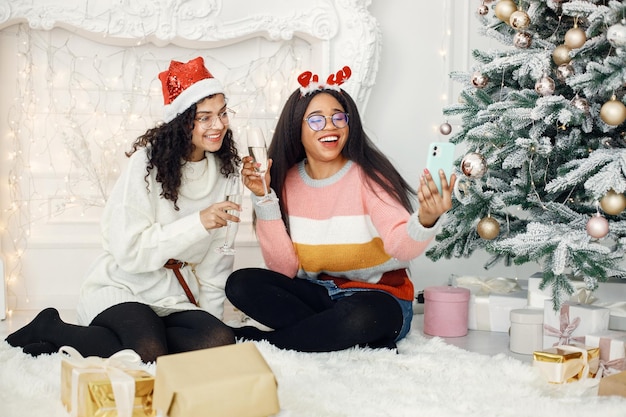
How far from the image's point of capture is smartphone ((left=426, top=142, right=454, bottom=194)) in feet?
5.92

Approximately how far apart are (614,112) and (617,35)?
192 millimetres

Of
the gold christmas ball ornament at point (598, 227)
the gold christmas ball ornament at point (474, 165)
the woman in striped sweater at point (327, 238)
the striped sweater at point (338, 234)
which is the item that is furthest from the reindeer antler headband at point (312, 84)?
the gold christmas ball ornament at point (598, 227)

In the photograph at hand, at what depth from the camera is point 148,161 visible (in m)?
2.11

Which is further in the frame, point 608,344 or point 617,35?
point 608,344

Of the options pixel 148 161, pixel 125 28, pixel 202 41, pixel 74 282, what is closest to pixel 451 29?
pixel 202 41

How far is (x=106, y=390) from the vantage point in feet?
4.65

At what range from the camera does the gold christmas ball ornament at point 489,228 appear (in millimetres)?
2225

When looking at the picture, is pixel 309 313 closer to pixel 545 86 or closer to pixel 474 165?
pixel 474 165

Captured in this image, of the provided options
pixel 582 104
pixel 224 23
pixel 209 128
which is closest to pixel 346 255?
pixel 209 128

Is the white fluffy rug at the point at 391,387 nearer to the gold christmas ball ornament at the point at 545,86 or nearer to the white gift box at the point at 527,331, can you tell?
the white gift box at the point at 527,331

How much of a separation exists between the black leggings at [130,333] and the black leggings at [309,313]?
169mm

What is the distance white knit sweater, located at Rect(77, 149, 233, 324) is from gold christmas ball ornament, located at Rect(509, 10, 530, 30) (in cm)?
94

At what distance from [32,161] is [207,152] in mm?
1056

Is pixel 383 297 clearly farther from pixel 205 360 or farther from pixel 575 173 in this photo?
pixel 205 360
